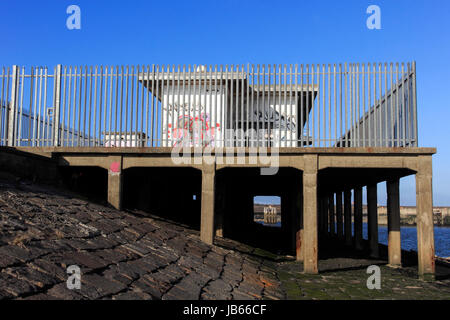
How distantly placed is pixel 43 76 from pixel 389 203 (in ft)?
38.0

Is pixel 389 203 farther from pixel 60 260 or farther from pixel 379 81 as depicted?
pixel 60 260

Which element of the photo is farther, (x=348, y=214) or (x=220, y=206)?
(x=348, y=214)

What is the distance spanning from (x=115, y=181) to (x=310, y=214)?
5522 millimetres

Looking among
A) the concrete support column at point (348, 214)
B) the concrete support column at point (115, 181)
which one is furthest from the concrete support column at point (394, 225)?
the concrete support column at point (115, 181)

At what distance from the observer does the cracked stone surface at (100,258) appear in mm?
5348

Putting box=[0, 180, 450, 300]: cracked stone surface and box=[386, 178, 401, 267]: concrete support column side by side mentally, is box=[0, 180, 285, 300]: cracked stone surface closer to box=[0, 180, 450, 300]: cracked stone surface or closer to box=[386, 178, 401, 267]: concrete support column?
box=[0, 180, 450, 300]: cracked stone surface

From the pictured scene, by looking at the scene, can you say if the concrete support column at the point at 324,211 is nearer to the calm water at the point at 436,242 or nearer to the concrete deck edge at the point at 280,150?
the concrete deck edge at the point at 280,150

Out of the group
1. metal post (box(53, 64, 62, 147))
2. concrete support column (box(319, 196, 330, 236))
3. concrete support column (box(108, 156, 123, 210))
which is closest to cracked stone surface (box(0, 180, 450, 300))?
concrete support column (box(108, 156, 123, 210))

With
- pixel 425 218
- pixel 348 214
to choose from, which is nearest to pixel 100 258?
pixel 425 218

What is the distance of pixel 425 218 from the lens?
37.1 ft

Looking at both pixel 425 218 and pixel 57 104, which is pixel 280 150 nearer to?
pixel 425 218
